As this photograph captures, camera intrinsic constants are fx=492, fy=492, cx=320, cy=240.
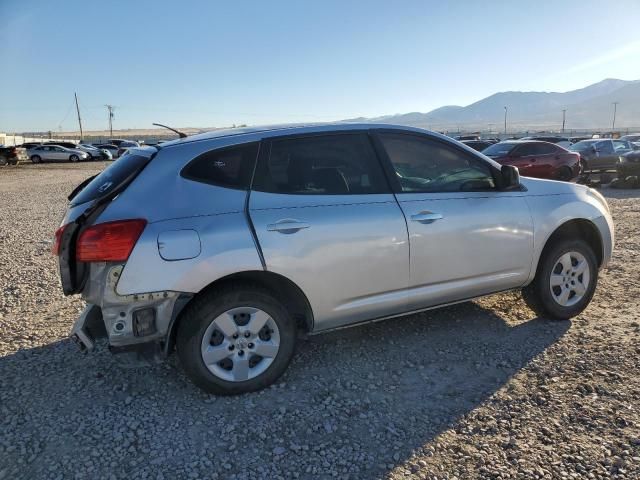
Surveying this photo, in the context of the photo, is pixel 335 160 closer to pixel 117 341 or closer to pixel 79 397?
pixel 117 341

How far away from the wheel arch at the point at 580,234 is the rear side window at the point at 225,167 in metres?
2.53

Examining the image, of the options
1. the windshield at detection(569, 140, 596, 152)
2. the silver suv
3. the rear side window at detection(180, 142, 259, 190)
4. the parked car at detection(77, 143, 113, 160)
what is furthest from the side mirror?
the parked car at detection(77, 143, 113, 160)

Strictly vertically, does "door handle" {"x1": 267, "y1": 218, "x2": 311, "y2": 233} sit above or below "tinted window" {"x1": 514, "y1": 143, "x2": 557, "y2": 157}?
below

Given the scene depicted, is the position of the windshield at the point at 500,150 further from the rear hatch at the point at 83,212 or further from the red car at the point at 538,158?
the rear hatch at the point at 83,212

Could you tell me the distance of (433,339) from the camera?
4.04m

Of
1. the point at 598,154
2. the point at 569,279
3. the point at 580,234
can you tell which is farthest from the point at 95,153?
the point at 569,279

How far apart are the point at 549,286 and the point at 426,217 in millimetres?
1437

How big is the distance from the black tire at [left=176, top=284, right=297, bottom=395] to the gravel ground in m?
0.12

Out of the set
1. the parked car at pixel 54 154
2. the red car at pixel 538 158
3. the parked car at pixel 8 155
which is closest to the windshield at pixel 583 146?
the red car at pixel 538 158

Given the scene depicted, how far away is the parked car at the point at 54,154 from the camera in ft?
130

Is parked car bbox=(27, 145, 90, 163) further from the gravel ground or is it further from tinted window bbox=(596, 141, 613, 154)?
the gravel ground

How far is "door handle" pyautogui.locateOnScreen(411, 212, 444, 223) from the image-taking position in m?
3.55

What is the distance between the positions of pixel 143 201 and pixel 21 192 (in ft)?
55.9

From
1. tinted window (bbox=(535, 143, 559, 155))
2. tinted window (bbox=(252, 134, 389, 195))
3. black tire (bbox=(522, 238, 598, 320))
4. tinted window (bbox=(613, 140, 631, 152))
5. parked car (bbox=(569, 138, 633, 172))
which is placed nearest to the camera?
tinted window (bbox=(252, 134, 389, 195))
